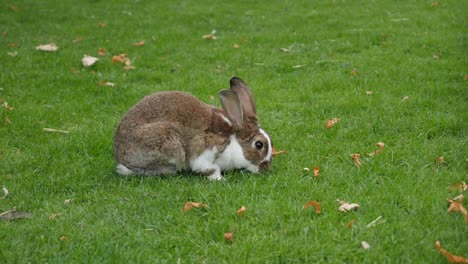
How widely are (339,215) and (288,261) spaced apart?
807 mm

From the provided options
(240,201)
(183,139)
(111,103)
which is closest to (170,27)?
(111,103)

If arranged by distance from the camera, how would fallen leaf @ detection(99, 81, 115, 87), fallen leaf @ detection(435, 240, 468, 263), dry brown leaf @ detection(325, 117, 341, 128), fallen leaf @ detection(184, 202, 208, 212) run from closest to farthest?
fallen leaf @ detection(435, 240, 468, 263), fallen leaf @ detection(184, 202, 208, 212), dry brown leaf @ detection(325, 117, 341, 128), fallen leaf @ detection(99, 81, 115, 87)

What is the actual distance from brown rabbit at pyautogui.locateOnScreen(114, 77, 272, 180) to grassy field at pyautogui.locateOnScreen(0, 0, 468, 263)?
0.50ft

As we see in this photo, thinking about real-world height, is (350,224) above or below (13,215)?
above

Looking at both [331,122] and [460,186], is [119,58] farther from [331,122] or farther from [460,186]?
[460,186]

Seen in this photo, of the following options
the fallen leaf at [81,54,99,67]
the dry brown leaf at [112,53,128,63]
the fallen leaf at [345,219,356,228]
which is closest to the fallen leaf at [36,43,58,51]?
the fallen leaf at [81,54,99,67]

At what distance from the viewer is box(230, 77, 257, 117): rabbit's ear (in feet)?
20.5

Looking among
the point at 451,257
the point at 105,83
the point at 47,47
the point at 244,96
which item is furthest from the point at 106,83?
the point at 451,257

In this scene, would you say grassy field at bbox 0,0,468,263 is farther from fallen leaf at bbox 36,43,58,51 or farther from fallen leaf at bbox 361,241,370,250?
fallen leaf at bbox 36,43,58,51

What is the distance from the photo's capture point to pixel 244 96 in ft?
20.7

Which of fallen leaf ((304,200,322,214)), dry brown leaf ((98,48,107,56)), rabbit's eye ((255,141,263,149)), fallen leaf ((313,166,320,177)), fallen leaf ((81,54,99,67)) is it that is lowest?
dry brown leaf ((98,48,107,56))

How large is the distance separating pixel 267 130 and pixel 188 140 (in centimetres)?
158

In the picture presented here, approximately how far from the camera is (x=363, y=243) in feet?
14.2

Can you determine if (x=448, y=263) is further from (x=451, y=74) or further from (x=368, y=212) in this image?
(x=451, y=74)
